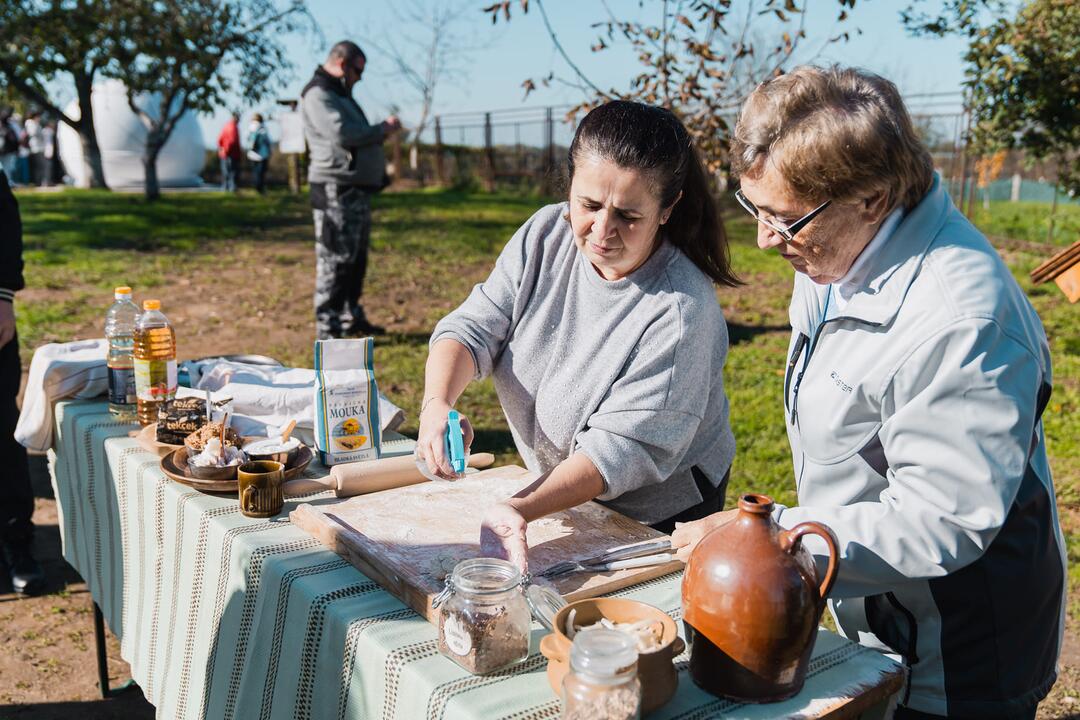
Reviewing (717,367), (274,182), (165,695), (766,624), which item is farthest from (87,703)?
(274,182)

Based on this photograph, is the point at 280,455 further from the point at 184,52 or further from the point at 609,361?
the point at 184,52

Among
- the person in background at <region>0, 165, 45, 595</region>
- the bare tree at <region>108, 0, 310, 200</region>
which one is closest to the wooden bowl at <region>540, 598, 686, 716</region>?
the person in background at <region>0, 165, 45, 595</region>

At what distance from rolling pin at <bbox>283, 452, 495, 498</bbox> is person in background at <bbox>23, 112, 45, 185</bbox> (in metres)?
22.1

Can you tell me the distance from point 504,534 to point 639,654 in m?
0.52

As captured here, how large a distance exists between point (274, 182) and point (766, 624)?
77.7ft

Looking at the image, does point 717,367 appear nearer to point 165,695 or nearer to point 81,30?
point 165,695

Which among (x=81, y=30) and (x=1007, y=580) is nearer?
(x=1007, y=580)

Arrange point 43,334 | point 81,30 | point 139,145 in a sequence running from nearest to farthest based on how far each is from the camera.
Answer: point 43,334 → point 81,30 → point 139,145

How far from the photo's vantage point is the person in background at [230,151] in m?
19.2

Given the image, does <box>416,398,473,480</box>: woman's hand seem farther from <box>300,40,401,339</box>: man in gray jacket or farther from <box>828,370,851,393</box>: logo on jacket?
<box>300,40,401,339</box>: man in gray jacket

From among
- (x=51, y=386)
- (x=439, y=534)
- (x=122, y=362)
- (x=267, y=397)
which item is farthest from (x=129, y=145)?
(x=439, y=534)

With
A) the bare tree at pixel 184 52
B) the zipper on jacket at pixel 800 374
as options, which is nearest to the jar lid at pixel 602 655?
the zipper on jacket at pixel 800 374

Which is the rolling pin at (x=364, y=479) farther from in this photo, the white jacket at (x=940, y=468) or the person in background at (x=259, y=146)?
the person in background at (x=259, y=146)

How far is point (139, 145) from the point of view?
22.5 meters
